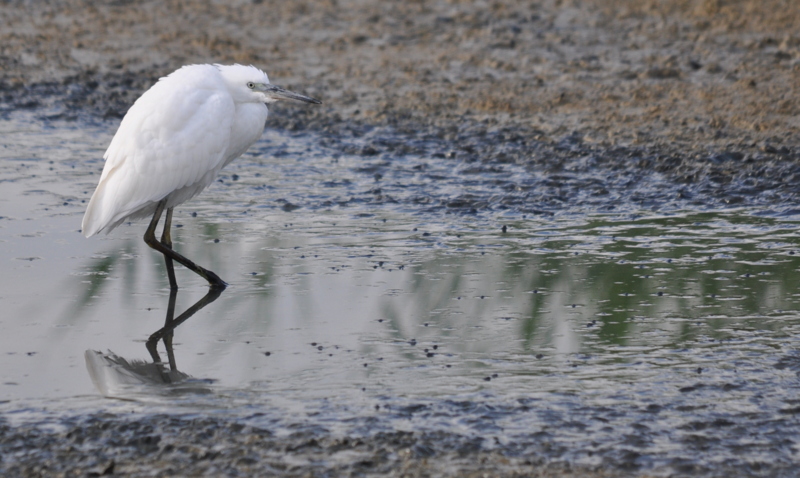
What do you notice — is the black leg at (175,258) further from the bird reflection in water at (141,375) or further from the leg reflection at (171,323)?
the bird reflection in water at (141,375)

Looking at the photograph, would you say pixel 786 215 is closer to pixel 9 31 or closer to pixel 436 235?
pixel 436 235

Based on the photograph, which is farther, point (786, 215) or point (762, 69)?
point (762, 69)

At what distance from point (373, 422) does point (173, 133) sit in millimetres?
2676

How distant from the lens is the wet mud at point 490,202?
13.5 feet

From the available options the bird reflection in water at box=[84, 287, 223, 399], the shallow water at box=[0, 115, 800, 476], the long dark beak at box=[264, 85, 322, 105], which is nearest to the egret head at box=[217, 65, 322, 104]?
the long dark beak at box=[264, 85, 322, 105]

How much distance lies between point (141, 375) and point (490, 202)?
3.45 m

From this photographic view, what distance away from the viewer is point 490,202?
7.77m

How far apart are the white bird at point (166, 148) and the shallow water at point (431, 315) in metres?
0.37

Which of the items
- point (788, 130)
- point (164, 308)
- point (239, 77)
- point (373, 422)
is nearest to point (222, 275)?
point (164, 308)

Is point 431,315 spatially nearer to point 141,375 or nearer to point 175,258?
point 141,375

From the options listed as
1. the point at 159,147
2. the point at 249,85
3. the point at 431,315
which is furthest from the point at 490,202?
the point at 159,147

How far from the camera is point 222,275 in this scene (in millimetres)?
6438

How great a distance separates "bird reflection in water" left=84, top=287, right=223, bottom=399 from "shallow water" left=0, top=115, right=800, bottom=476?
0.6 inches

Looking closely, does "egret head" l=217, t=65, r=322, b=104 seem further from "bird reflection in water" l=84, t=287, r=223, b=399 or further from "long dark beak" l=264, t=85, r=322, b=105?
"bird reflection in water" l=84, t=287, r=223, b=399
